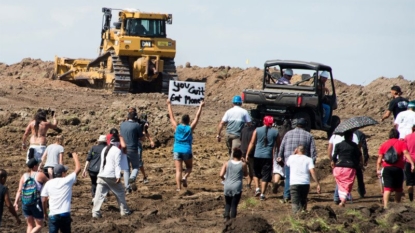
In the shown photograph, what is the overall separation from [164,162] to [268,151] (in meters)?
6.97

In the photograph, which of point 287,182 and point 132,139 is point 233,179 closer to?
point 287,182

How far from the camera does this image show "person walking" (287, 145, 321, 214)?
14883 mm

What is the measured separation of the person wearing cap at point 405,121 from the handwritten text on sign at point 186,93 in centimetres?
395

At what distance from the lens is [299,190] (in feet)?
49.4

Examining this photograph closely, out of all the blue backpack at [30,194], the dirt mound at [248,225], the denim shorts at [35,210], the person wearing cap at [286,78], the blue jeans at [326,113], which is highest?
the person wearing cap at [286,78]

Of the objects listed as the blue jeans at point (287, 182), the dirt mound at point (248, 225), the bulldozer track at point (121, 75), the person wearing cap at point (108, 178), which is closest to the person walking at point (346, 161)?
the blue jeans at point (287, 182)

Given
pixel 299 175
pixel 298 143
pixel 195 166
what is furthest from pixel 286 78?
pixel 299 175

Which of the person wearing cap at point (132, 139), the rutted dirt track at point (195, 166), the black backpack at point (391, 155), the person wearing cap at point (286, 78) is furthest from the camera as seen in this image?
the person wearing cap at point (286, 78)

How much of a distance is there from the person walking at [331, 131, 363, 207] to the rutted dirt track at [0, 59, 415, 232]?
15.5 inches

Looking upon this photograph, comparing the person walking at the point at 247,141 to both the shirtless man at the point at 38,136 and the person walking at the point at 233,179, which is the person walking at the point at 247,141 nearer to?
the person walking at the point at 233,179

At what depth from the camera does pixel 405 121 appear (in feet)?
59.8

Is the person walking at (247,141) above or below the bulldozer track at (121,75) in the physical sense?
below

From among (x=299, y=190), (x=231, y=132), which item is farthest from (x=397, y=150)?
(x=231, y=132)

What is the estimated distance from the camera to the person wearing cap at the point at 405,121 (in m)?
18.1
